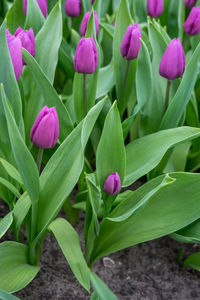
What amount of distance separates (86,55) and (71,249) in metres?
0.47

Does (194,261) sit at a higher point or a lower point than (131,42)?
lower

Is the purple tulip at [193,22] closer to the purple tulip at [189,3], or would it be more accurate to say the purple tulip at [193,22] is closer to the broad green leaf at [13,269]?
the purple tulip at [189,3]

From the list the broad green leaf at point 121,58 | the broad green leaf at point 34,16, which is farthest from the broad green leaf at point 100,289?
the broad green leaf at point 34,16

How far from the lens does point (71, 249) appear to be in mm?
1111

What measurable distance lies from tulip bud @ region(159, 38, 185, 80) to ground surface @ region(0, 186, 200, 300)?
56 centimetres

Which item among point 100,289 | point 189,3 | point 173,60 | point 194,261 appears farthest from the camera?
point 189,3

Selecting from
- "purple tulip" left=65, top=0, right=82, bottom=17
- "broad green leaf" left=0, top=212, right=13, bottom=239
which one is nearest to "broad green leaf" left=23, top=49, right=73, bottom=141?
"broad green leaf" left=0, top=212, right=13, bottom=239

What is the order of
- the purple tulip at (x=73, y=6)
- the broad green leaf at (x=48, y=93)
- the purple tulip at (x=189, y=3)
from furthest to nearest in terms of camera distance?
the purple tulip at (x=189, y=3), the purple tulip at (x=73, y=6), the broad green leaf at (x=48, y=93)

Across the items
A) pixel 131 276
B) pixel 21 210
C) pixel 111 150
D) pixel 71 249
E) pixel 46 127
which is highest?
pixel 46 127

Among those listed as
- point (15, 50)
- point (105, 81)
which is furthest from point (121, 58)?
point (15, 50)

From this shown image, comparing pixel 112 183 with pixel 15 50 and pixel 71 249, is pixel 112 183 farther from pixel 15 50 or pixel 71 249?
pixel 15 50

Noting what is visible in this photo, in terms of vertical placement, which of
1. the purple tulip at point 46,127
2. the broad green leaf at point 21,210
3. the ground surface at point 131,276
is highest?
the purple tulip at point 46,127

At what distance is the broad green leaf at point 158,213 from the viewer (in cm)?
109

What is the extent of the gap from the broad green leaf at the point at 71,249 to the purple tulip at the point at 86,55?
400 mm
